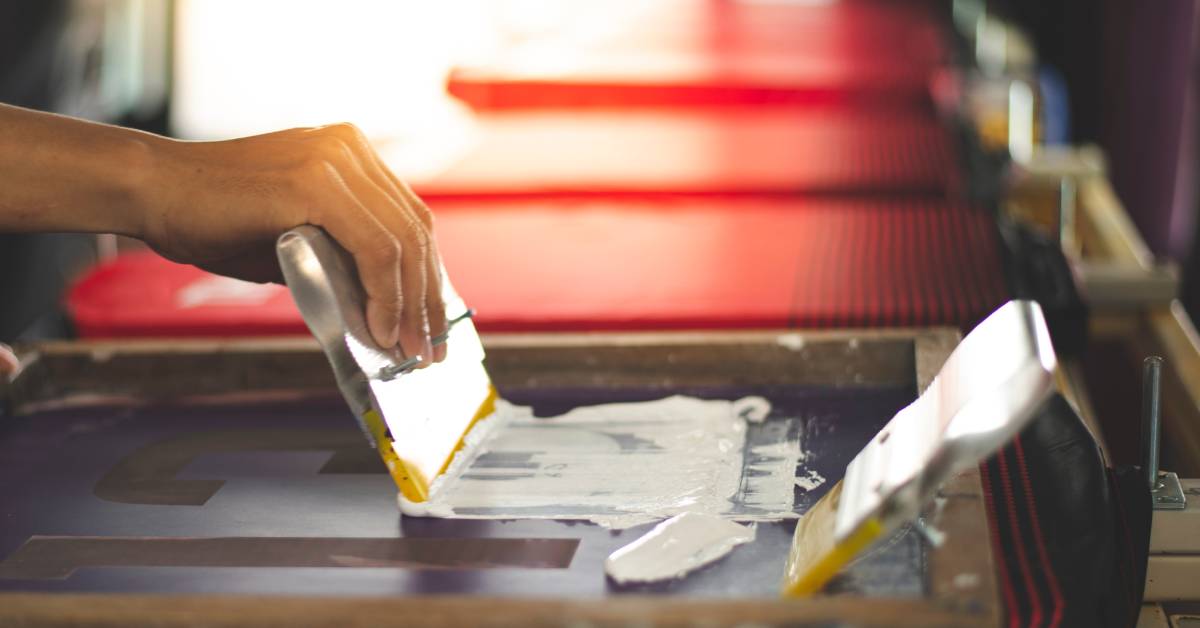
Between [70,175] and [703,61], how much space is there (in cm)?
273

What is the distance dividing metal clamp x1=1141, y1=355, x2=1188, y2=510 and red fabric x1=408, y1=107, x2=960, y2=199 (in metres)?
1.54

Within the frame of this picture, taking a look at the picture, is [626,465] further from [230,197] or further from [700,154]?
[700,154]

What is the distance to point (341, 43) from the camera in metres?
3.89

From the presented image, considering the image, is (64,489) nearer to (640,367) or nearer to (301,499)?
(301,499)

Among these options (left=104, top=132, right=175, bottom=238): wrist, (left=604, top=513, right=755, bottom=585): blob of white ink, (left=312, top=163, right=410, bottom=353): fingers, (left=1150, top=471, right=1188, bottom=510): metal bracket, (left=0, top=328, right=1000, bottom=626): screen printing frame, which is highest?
(left=104, top=132, right=175, bottom=238): wrist

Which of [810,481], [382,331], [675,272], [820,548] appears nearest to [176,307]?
[675,272]

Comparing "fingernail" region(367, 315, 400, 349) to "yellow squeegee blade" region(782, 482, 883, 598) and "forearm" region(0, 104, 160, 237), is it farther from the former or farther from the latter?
"yellow squeegee blade" region(782, 482, 883, 598)

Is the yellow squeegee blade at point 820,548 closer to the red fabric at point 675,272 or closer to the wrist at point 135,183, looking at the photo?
the wrist at point 135,183

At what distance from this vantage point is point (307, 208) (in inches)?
40.4

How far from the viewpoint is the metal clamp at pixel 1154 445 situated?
1053 mm

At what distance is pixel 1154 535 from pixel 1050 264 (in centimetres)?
75

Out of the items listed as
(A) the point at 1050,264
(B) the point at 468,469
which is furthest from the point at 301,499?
(A) the point at 1050,264

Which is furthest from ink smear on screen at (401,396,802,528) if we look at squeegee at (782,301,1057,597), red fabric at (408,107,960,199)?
red fabric at (408,107,960,199)

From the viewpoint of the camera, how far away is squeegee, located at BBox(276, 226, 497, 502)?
999 mm
